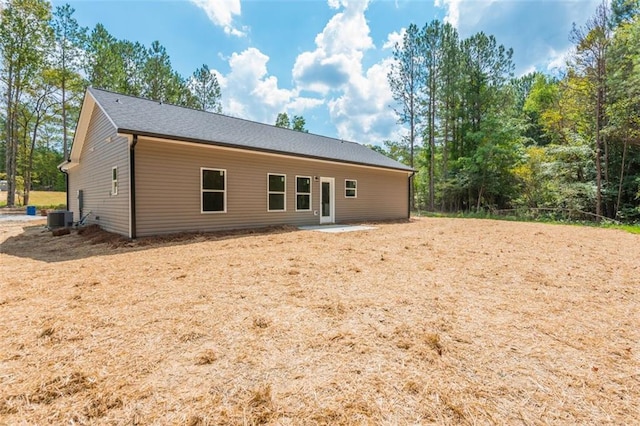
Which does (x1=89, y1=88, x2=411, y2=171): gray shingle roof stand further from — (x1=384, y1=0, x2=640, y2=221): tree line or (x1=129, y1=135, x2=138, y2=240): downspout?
(x1=384, y1=0, x2=640, y2=221): tree line

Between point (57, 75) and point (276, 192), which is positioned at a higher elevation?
point (57, 75)

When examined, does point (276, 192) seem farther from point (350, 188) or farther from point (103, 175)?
point (103, 175)

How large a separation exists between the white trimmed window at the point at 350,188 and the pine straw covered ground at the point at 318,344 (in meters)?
7.67

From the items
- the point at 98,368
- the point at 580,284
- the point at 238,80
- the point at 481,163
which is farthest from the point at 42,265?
the point at 481,163

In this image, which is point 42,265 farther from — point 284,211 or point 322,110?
point 322,110

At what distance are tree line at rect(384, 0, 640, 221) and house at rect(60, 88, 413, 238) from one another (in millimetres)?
9707

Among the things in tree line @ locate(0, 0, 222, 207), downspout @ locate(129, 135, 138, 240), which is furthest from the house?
tree line @ locate(0, 0, 222, 207)

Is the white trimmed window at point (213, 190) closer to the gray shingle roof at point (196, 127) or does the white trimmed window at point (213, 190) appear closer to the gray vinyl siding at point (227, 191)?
the gray vinyl siding at point (227, 191)

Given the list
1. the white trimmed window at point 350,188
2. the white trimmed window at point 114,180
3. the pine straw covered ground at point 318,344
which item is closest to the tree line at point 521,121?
the white trimmed window at point 350,188

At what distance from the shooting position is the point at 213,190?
325 inches

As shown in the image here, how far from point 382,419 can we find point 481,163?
62.9 feet

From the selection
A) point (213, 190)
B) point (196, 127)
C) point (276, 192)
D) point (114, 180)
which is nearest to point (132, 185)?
point (114, 180)

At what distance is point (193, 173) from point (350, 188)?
6.63 meters

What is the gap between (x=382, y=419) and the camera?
145cm
